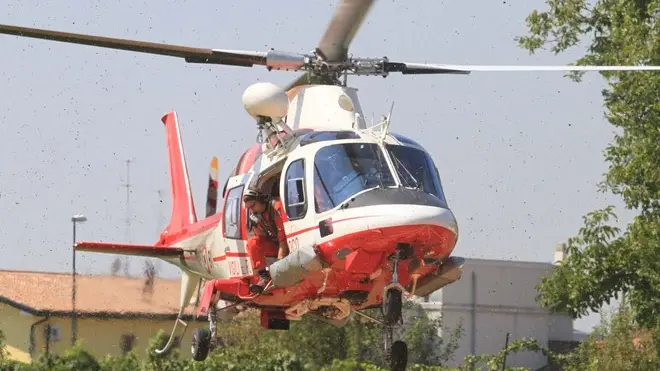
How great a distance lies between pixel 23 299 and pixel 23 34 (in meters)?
29.9

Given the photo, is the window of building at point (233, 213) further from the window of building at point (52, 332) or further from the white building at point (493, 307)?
the white building at point (493, 307)

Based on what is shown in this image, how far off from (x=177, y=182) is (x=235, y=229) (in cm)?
633

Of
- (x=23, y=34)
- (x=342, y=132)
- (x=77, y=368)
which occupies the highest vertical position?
(x=23, y=34)

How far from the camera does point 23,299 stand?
1801 inches

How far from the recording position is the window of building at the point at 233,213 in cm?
1862

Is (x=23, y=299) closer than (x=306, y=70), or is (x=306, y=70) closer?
(x=306, y=70)

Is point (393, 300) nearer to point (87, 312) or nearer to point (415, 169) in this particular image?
point (415, 169)

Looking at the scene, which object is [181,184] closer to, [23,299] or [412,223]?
[412,223]

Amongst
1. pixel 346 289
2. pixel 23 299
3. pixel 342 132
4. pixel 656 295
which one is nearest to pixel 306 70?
pixel 342 132

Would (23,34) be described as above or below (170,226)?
above

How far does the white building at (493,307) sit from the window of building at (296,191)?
1375 inches

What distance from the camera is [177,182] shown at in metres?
24.9

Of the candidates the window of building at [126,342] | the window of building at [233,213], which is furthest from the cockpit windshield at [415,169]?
the window of building at [126,342]

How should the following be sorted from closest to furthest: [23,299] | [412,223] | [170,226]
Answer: [412,223], [170,226], [23,299]
